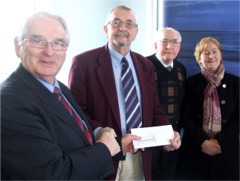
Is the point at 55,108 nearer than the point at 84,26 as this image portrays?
Yes

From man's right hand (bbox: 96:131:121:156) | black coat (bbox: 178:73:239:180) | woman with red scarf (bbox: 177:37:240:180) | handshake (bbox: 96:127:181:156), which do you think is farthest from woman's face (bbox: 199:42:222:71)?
man's right hand (bbox: 96:131:121:156)

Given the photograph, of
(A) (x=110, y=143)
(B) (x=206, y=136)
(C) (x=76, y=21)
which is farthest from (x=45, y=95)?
(C) (x=76, y=21)

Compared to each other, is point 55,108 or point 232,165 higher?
point 55,108

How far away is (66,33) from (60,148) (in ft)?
1.76

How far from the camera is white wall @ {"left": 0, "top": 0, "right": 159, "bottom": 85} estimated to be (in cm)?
279

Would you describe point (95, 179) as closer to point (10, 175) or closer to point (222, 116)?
point (10, 175)

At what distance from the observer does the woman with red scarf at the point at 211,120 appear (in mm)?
2215

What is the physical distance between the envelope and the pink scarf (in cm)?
71

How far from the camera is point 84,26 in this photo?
10.3 ft

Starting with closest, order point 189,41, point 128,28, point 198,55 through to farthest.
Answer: point 128,28 → point 198,55 → point 189,41

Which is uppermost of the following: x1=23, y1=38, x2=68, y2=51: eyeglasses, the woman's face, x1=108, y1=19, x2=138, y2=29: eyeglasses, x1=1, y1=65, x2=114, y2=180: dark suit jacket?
x1=108, y1=19, x2=138, y2=29: eyeglasses

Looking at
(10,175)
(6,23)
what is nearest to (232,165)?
(10,175)

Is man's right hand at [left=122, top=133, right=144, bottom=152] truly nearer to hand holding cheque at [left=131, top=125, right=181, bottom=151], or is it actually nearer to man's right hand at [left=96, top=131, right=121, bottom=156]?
hand holding cheque at [left=131, top=125, right=181, bottom=151]

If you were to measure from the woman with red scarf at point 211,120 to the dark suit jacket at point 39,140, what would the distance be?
4.54 feet
